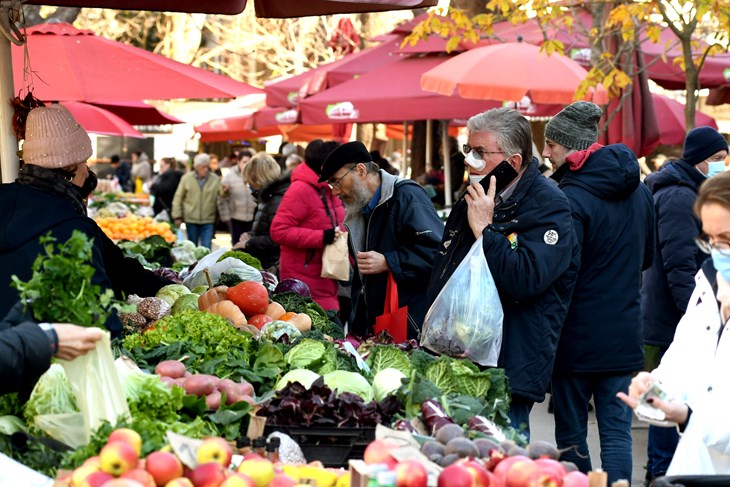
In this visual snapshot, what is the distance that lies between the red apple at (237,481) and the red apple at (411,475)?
395 millimetres

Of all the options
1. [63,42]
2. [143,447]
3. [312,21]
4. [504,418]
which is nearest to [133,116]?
[63,42]

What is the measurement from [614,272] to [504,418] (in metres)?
1.46

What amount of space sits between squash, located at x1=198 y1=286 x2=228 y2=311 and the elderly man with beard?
79 cm

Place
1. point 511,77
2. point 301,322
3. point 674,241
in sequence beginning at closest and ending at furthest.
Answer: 1. point 301,322
2. point 674,241
3. point 511,77

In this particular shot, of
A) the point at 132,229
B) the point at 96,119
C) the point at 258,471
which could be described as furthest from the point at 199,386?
the point at 132,229

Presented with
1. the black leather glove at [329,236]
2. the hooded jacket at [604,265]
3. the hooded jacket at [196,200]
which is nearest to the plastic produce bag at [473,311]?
the hooded jacket at [604,265]

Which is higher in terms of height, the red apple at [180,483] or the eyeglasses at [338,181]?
the eyeglasses at [338,181]

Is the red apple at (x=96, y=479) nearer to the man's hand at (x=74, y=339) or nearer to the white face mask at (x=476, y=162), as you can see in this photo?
the man's hand at (x=74, y=339)

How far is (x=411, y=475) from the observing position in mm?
2916

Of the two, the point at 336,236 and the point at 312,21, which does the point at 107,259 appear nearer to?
the point at 336,236

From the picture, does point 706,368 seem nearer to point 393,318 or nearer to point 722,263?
point 722,263

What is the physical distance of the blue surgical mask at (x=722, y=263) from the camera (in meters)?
3.49

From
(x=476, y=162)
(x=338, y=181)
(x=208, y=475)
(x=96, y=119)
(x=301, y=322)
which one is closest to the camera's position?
(x=208, y=475)

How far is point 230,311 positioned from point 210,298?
0.38 metres
